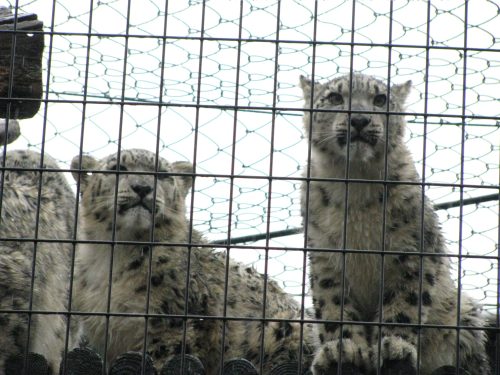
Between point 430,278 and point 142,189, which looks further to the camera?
point 142,189

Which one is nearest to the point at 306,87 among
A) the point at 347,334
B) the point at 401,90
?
the point at 401,90

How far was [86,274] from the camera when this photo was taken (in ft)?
26.6

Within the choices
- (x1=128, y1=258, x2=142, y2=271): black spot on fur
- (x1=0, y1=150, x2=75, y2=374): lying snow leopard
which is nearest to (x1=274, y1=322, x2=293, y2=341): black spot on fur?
(x1=128, y1=258, x2=142, y2=271): black spot on fur

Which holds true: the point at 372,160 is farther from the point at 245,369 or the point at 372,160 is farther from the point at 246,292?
the point at 245,369

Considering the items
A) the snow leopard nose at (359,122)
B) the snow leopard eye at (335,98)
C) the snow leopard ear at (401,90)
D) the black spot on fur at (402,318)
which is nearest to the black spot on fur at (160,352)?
the black spot on fur at (402,318)

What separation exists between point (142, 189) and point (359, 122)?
1606mm

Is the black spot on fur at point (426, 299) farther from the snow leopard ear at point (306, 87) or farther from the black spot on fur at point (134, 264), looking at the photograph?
the black spot on fur at point (134, 264)

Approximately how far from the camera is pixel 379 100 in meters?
7.71

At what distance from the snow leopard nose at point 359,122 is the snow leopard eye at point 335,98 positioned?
2.00 feet

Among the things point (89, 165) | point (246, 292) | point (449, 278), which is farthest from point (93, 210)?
point (449, 278)

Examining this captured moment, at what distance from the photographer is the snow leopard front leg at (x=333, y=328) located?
20.9 feet

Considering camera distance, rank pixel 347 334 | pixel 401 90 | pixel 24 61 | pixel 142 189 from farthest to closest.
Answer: pixel 401 90, pixel 142 189, pixel 347 334, pixel 24 61

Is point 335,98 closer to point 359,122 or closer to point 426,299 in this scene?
point 359,122

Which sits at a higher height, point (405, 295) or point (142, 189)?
point (142, 189)
